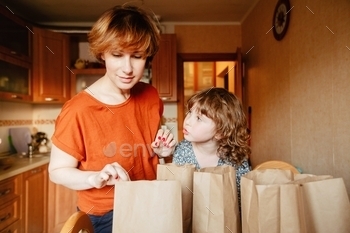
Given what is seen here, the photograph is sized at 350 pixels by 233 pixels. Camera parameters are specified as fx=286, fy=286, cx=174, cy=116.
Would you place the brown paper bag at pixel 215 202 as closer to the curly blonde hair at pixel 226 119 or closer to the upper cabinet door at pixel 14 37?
the curly blonde hair at pixel 226 119

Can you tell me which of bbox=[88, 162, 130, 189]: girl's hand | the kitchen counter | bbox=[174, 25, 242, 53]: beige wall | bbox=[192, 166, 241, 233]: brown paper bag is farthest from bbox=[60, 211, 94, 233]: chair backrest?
bbox=[174, 25, 242, 53]: beige wall

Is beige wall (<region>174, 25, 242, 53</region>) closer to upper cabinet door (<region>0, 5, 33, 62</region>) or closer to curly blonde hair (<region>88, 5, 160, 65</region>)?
upper cabinet door (<region>0, 5, 33, 62</region>)

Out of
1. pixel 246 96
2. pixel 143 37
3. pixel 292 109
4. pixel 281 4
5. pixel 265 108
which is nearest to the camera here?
pixel 143 37

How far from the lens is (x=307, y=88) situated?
4.75 feet

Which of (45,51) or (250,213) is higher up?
(45,51)

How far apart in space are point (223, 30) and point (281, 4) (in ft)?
4.10

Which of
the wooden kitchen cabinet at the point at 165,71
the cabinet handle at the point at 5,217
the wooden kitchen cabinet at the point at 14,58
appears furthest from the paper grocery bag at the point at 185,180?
the wooden kitchen cabinet at the point at 165,71

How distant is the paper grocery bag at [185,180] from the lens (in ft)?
1.48

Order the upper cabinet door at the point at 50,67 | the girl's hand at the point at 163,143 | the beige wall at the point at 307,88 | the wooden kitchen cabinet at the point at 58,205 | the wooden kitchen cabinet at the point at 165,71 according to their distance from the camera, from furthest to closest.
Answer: the wooden kitchen cabinet at the point at 165,71, the upper cabinet door at the point at 50,67, the wooden kitchen cabinet at the point at 58,205, the beige wall at the point at 307,88, the girl's hand at the point at 163,143

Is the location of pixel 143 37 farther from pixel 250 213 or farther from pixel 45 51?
pixel 45 51

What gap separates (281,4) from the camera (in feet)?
5.79

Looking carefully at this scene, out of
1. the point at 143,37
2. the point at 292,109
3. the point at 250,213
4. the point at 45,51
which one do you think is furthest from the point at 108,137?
the point at 45,51

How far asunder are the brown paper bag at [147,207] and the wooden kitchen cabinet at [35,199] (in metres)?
1.81

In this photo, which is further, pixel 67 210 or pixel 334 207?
pixel 67 210
